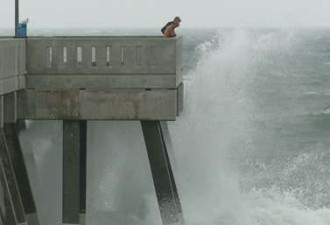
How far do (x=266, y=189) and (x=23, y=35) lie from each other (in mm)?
14112

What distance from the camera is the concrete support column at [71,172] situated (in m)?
16.4

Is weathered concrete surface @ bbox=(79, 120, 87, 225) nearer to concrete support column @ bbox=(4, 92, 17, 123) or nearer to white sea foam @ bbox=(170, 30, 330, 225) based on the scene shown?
concrete support column @ bbox=(4, 92, 17, 123)

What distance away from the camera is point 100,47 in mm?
16469

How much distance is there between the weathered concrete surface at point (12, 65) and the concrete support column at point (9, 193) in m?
0.94

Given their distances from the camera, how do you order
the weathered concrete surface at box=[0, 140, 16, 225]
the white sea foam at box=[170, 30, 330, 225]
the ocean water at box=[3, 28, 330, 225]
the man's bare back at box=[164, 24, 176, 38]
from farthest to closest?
the white sea foam at box=[170, 30, 330, 225], the ocean water at box=[3, 28, 330, 225], the man's bare back at box=[164, 24, 176, 38], the weathered concrete surface at box=[0, 140, 16, 225]

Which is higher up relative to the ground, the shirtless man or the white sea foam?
the shirtless man

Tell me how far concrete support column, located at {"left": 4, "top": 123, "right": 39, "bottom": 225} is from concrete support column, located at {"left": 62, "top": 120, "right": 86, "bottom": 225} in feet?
3.34

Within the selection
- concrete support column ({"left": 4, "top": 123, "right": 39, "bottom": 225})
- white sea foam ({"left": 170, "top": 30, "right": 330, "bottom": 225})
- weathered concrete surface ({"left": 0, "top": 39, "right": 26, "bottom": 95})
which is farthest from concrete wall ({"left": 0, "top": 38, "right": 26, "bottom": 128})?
white sea foam ({"left": 170, "top": 30, "right": 330, "bottom": 225})

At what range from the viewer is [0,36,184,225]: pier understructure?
1639 cm

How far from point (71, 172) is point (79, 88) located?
1.65 m

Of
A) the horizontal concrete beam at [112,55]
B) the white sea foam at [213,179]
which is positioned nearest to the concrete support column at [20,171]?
the horizontal concrete beam at [112,55]

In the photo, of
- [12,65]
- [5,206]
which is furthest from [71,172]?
[12,65]

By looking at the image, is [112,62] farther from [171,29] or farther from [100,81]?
[171,29]

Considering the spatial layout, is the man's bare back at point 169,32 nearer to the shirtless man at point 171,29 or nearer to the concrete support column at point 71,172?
the shirtless man at point 171,29
